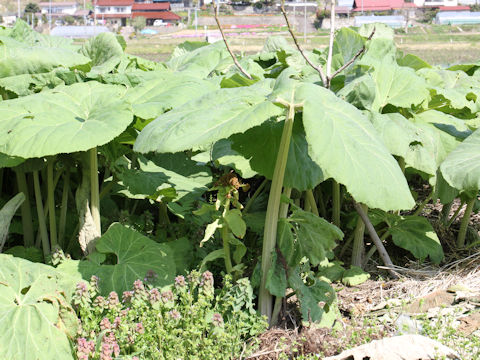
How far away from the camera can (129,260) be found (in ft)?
8.45

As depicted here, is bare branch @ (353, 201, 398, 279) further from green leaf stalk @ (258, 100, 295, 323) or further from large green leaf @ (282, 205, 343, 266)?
green leaf stalk @ (258, 100, 295, 323)

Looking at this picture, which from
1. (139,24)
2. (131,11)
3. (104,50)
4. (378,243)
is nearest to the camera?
(378,243)

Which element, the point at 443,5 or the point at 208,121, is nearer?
the point at 208,121

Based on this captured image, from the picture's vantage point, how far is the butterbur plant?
2139 mm

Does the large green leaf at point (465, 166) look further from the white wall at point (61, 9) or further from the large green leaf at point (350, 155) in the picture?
the white wall at point (61, 9)

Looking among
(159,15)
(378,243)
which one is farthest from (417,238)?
(159,15)

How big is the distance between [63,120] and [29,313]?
0.77 meters

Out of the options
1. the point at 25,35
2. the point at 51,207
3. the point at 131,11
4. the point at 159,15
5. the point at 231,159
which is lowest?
the point at 159,15

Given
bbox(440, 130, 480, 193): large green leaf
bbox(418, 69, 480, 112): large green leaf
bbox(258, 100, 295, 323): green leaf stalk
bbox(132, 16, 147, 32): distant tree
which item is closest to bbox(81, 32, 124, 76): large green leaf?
bbox(258, 100, 295, 323): green leaf stalk

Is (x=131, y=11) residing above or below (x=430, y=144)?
below

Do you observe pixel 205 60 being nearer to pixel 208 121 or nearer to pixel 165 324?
pixel 208 121

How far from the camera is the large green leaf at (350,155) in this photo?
1.84 m

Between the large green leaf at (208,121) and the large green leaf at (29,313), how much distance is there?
66 cm

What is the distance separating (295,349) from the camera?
215 centimetres
